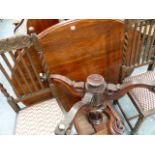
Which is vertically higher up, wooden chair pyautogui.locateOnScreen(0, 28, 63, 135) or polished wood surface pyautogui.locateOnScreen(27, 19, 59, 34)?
polished wood surface pyautogui.locateOnScreen(27, 19, 59, 34)

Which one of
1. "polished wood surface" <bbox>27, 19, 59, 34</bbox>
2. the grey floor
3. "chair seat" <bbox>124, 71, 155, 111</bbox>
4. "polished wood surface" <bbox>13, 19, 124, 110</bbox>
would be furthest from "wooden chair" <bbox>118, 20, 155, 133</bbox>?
"polished wood surface" <bbox>27, 19, 59, 34</bbox>

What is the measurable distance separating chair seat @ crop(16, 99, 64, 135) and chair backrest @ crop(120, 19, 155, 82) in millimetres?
616

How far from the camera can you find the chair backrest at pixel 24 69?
3.48 feet

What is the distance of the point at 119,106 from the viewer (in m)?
1.79

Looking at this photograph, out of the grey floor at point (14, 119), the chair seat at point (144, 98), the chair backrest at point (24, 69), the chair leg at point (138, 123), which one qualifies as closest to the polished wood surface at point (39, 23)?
the grey floor at point (14, 119)

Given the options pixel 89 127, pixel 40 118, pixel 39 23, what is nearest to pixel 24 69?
pixel 40 118

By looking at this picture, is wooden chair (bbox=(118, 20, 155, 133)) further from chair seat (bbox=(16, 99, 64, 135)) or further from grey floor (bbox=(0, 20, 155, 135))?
chair seat (bbox=(16, 99, 64, 135))

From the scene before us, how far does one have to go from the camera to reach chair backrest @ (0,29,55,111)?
1061mm

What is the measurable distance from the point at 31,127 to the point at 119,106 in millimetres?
880

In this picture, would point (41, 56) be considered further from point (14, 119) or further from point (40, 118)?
point (14, 119)

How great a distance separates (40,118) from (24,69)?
1.19ft

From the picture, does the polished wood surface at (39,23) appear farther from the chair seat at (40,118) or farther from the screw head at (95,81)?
the screw head at (95,81)

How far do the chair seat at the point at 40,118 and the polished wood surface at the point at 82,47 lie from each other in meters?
0.19

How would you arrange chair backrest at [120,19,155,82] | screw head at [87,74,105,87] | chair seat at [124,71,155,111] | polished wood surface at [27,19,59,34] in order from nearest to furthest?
screw head at [87,74,105,87] < chair backrest at [120,19,155,82] < chair seat at [124,71,155,111] < polished wood surface at [27,19,59,34]
